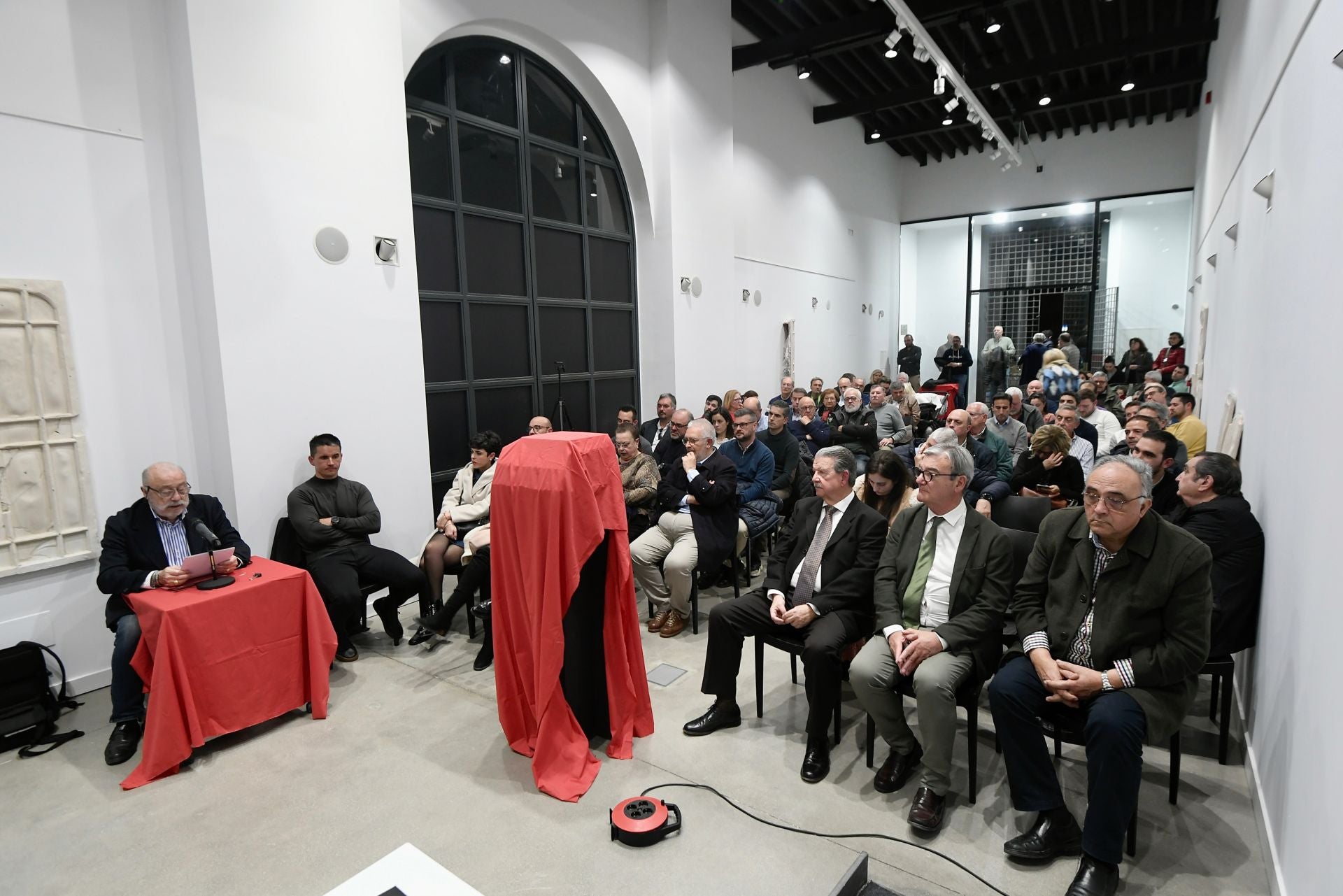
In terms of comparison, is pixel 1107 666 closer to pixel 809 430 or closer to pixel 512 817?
pixel 512 817

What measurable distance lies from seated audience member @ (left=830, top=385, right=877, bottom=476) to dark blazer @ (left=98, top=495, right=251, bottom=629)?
4191 mm

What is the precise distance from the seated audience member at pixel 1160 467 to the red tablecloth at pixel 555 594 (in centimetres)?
266

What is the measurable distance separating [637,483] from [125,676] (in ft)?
9.41

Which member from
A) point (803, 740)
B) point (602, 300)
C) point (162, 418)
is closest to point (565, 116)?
point (602, 300)

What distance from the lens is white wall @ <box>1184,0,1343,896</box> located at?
5.92ft

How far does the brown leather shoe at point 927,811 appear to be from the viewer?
245 centimetres

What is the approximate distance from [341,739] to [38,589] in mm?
1811

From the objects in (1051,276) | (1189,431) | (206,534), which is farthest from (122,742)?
(1051,276)

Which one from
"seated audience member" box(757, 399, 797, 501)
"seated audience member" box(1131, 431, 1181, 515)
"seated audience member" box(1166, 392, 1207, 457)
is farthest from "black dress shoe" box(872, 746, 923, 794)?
"seated audience member" box(1166, 392, 1207, 457)

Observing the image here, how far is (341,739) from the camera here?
10.5ft

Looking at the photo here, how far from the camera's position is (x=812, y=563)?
10.3 ft

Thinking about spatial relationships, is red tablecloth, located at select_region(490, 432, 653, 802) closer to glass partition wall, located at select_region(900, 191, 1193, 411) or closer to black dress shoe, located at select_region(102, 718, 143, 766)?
black dress shoe, located at select_region(102, 718, 143, 766)

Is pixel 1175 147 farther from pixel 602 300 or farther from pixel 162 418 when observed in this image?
pixel 162 418

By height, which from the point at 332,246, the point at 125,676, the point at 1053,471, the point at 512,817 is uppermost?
the point at 332,246
